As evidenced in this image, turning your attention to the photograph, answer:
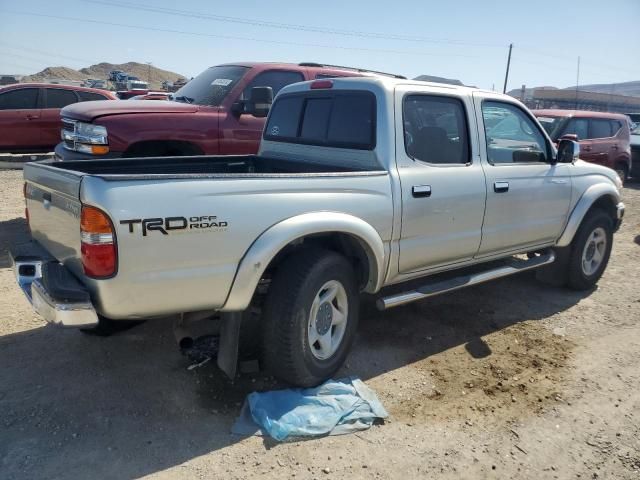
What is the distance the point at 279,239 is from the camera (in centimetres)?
304

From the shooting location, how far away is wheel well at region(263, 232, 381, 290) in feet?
11.2

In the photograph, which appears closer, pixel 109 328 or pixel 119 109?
pixel 109 328

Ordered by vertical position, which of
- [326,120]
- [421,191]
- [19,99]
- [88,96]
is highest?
[88,96]

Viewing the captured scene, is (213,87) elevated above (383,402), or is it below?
above

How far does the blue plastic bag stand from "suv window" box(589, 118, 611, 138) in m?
10.2

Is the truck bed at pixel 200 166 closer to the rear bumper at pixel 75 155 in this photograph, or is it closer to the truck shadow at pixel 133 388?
the truck shadow at pixel 133 388

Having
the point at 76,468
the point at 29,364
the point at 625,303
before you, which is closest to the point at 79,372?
the point at 29,364

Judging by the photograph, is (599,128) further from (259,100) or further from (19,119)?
(19,119)

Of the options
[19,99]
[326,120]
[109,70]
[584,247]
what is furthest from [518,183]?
[109,70]

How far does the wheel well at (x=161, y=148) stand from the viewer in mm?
6203

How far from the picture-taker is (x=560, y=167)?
5.11 meters

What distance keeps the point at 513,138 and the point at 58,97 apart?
30.9 feet

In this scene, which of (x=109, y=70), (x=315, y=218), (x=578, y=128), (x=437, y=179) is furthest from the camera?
(x=109, y=70)

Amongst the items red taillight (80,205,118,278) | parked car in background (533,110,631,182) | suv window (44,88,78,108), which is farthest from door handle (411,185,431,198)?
suv window (44,88,78,108)
